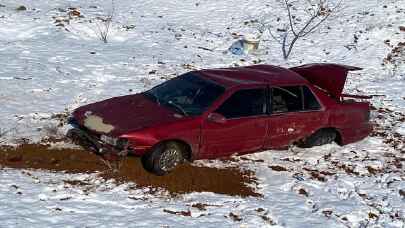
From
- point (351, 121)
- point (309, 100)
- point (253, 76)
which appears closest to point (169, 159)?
point (253, 76)

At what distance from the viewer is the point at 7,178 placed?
772cm

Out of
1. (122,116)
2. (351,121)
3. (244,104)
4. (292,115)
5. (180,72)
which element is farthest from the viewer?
(180,72)

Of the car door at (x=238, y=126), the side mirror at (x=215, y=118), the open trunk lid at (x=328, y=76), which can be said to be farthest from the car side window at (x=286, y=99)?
the side mirror at (x=215, y=118)

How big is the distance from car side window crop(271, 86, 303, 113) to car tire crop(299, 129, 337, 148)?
74 centimetres

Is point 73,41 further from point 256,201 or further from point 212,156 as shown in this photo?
point 256,201

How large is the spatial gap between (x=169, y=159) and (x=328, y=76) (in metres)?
3.53

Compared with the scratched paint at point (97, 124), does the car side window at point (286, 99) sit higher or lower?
higher

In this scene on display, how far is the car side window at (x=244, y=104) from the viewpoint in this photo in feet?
27.9

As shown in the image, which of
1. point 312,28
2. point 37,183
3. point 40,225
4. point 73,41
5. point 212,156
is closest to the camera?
point 40,225

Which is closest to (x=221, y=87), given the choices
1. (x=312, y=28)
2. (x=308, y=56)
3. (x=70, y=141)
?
(x=70, y=141)

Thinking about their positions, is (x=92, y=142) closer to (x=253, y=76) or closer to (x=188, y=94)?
(x=188, y=94)

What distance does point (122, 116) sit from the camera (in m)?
8.31

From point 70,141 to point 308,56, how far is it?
9.17 metres

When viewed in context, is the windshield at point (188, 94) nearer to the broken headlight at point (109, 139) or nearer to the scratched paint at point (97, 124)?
the scratched paint at point (97, 124)
